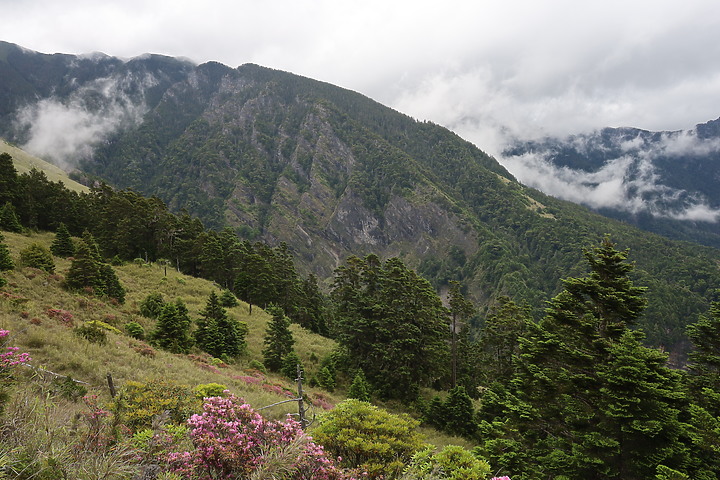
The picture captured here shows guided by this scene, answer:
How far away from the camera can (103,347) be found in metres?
16.6

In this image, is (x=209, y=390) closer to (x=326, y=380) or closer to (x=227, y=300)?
(x=326, y=380)

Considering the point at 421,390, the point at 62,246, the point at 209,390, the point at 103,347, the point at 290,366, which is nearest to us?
the point at 209,390

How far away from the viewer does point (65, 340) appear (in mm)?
15523

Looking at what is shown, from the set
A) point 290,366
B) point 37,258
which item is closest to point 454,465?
point 290,366

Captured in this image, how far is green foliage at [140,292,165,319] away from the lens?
96.9 feet

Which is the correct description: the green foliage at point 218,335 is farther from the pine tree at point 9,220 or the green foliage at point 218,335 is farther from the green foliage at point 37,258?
the pine tree at point 9,220

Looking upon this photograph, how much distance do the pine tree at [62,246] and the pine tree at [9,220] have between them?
21.1 ft

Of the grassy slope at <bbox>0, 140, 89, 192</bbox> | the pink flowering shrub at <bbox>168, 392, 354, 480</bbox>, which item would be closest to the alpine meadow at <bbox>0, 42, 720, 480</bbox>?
the pink flowering shrub at <bbox>168, 392, 354, 480</bbox>

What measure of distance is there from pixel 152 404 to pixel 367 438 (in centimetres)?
617

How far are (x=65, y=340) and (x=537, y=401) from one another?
69.4ft

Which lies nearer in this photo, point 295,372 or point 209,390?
point 209,390

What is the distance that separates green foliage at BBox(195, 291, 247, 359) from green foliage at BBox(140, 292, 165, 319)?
12.0 ft

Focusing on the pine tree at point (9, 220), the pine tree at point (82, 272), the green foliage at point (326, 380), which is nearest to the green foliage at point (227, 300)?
the pine tree at point (82, 272)

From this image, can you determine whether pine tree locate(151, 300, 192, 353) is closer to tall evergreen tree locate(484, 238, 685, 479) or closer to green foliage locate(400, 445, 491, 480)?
green foliage locate(400, 445, 491, 480)
